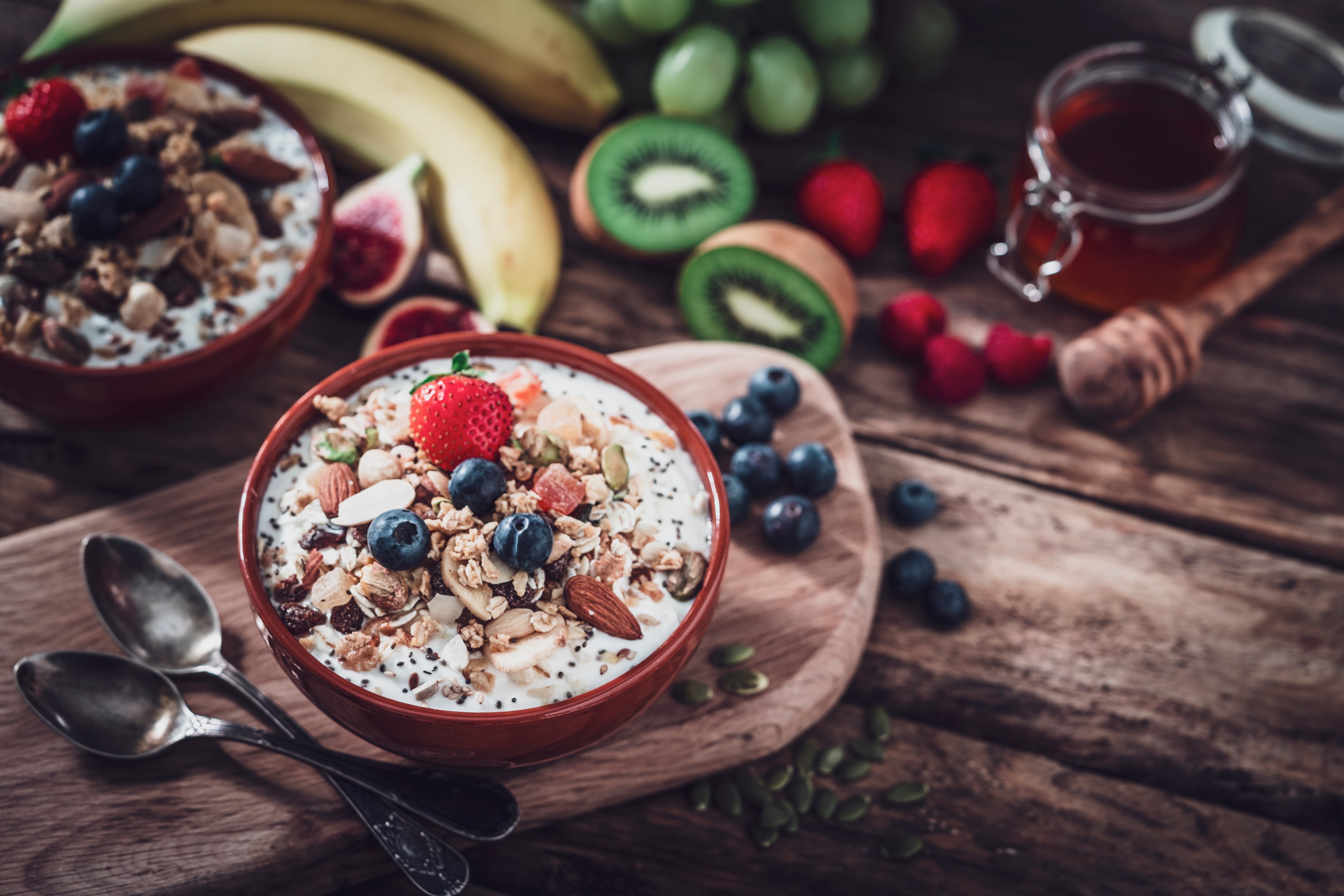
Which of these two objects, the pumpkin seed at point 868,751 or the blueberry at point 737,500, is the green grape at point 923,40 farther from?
the pumpkin seed at point 868,751

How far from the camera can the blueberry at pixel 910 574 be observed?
1.91 m

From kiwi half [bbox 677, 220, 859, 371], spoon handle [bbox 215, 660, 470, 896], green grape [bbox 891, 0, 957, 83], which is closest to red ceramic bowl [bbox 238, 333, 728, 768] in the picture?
spoon handle [bbox 215, 660, 470, 896]

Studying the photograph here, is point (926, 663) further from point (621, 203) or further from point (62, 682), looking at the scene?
point (62, 682)

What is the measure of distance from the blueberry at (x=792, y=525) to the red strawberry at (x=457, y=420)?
596 mm

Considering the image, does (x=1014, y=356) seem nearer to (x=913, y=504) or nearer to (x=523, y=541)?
(x=913, y=504)

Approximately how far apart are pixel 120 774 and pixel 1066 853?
1.60 meters

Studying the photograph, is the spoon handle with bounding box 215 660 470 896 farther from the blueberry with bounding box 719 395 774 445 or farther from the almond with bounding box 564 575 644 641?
the blueberry with bounding box 719 395 774 445

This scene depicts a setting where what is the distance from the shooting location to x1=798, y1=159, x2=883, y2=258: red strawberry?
7.68 feet

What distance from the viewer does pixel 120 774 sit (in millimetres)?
1546

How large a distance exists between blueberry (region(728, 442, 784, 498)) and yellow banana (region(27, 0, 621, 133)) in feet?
3.60

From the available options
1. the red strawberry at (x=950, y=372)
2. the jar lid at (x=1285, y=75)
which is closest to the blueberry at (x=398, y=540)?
the red strawberry at (x=950, y=372)

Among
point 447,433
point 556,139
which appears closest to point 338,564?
point 447,433

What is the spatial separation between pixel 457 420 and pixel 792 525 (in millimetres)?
693

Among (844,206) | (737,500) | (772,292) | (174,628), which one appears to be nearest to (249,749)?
(174,628)
